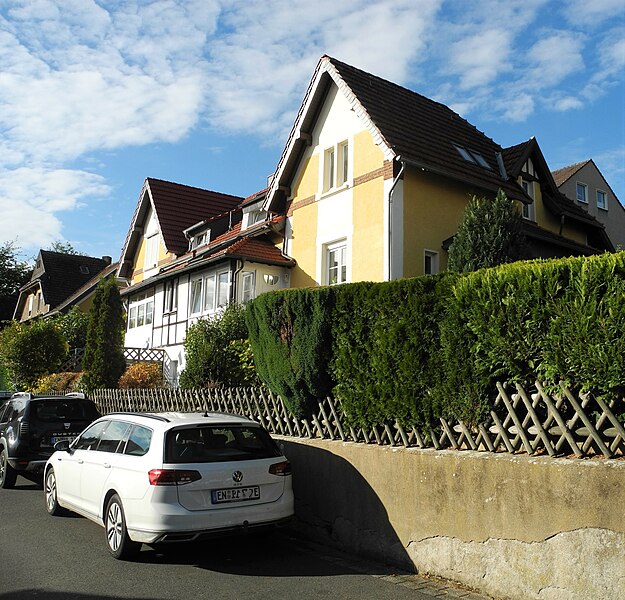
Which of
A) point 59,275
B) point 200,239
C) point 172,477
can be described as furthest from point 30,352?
point 59,275

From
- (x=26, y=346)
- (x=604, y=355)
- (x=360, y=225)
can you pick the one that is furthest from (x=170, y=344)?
(x=604, y=355)

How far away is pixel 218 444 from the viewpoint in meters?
7.65

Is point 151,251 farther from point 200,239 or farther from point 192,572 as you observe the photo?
point 192,572

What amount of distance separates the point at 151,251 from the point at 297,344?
2511cm

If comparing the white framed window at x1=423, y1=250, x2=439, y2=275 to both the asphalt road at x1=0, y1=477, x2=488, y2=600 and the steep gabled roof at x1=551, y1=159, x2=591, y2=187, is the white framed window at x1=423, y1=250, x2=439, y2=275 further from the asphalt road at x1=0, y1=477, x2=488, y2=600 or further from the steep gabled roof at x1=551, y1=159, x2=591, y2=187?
the steep gabled roof at x1=551, y1=159, x2=591, y2=187

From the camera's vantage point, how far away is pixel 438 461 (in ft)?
23.3

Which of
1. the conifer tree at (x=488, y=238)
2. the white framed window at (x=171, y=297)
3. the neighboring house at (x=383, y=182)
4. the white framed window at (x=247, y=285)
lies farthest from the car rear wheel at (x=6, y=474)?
the white framed window at (x=171, y=297)

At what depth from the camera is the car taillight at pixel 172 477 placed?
23.0 feet

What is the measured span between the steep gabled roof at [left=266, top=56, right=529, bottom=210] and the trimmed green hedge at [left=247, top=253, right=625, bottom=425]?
10.1 meters

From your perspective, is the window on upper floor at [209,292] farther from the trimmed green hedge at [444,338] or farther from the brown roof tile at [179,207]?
the trimmed green hedge at [444,338]

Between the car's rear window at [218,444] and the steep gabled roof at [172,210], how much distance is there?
2371 cm

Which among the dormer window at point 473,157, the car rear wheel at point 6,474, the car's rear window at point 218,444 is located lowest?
the car rear wheel at point 6,474

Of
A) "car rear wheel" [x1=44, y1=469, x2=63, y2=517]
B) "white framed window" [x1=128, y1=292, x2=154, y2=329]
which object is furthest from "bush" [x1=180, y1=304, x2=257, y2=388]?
"white framed window" [x1=128, y1=292, x2=154, y2=329]

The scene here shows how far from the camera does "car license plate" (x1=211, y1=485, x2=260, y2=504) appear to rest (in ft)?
23.4
